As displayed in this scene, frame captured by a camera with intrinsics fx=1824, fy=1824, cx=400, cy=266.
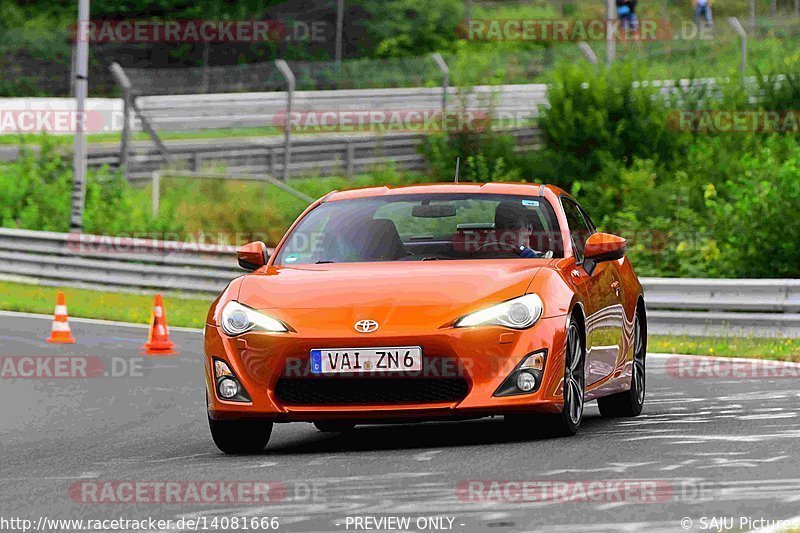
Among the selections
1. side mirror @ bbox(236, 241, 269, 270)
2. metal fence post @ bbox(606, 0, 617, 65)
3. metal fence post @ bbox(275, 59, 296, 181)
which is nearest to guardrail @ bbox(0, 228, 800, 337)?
metal fence post @ bbox(275, 59, 296, 181)

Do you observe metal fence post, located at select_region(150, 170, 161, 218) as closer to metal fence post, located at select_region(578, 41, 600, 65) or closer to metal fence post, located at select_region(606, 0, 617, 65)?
metal fence post, located at select_region(578, 41, 600, 65)

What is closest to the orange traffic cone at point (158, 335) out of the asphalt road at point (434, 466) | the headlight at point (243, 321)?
the asphalt road at point (434, 466)

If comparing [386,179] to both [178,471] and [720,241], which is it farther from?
[178,471]

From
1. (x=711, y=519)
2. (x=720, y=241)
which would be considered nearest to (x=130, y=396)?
(x=711, y=519)

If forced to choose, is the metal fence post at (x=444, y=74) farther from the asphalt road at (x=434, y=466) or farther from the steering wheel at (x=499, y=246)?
the steering wheel at (x=499, y=246)

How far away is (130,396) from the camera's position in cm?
1392

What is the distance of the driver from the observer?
416 inches

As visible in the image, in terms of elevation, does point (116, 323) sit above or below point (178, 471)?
below

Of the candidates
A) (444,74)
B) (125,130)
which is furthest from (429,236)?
(444,74)

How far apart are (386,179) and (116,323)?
13468 millimetres

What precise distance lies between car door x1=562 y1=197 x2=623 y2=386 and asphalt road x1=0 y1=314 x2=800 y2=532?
39cm

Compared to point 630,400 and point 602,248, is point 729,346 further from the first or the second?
point 602,248

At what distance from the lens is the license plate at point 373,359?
9211mm

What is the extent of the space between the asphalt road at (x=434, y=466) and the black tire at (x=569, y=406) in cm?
10
